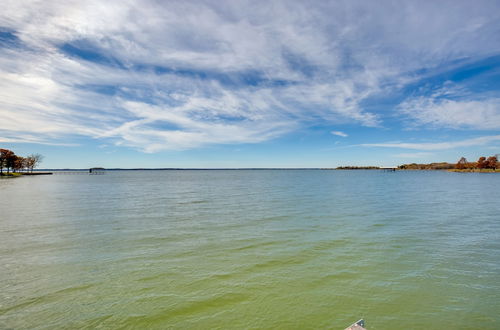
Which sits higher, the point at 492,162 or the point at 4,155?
the point at 4,155

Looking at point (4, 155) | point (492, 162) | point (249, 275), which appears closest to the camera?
point (249, 275)

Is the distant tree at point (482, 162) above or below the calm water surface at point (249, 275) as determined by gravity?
above

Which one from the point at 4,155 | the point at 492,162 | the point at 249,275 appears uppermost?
the point at 4,155

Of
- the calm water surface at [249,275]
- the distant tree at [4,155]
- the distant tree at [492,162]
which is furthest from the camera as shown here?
the distant tree at [492,162]

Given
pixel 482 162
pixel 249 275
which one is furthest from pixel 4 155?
pixel 482 162

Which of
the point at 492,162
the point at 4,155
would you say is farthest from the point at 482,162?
the point at 4,155

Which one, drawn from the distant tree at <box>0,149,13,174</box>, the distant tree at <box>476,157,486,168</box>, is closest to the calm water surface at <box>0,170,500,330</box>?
the distant tree at <box>0,149,13,174</box>

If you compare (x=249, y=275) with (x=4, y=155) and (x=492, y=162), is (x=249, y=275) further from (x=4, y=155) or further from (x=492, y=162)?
(x=492, y=162)

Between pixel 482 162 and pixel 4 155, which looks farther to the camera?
pixel 482 162

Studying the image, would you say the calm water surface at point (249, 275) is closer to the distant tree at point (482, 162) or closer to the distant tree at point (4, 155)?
the distant tree at point (4, 155)

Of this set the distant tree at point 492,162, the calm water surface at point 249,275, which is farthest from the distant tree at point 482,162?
the calm water surface at point 249,275

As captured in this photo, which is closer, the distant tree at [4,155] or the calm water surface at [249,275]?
the calm water surface at [249,275]

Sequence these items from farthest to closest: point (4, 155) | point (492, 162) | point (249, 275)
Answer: point (492, 162)
point (4, 155)
point (249, 275)

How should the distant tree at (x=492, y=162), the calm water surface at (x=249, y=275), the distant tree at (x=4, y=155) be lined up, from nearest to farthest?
the calm water surface at (x=249, y=275) < the distant tree at (x=4, y=155) < the distant tree at (x=492, y=162)
